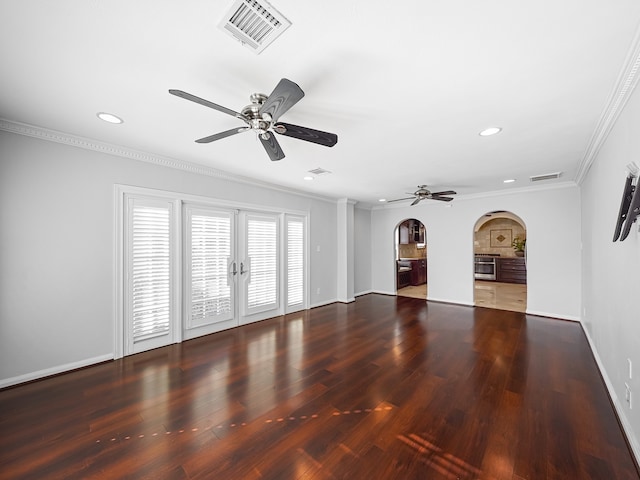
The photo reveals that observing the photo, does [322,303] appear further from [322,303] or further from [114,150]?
[114,150]

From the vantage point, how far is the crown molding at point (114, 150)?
2555 mm

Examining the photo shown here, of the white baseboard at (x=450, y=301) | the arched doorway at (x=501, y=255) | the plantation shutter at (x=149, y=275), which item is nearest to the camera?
the plantation shutter at (x=149, y=275)

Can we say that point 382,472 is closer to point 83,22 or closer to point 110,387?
point 110,387

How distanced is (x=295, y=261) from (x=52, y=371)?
12.0 ft

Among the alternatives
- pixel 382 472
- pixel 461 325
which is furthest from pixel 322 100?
pixel 461 325

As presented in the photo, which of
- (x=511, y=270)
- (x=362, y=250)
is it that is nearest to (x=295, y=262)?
(x=362, y=250)

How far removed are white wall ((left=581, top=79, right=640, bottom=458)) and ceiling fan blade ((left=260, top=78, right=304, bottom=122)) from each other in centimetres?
222

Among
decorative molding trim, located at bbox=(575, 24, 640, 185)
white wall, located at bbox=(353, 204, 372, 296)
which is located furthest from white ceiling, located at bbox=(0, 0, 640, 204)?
white wall, located at bbox=(353, 204, 372, 296)

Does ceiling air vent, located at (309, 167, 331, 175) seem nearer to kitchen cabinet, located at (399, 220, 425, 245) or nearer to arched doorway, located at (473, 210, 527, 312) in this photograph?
kitchen cabinet, located at (399, 220, 425, 245)

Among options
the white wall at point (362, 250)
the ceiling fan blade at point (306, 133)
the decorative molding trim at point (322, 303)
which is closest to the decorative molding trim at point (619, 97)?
the ceiling fan blade at point (306, 133)

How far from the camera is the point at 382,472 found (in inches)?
62.9

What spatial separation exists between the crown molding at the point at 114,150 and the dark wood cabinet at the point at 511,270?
28.7ft

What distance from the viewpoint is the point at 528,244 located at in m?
5.25

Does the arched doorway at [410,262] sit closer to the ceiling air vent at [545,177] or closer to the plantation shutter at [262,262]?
the ceiling air vent at [545,177]
